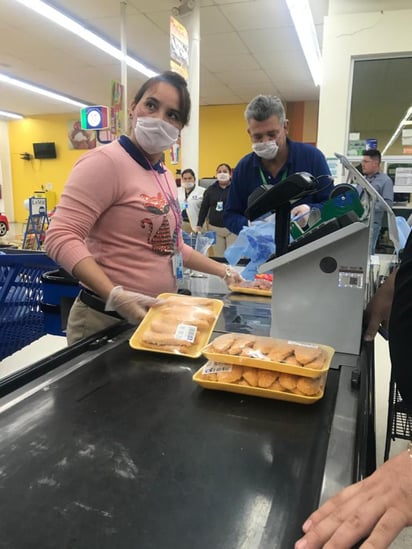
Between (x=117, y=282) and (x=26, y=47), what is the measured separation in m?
6.88

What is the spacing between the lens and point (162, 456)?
0.61 m

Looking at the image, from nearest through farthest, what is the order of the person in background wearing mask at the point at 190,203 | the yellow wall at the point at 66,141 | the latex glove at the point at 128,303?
the latex glove at the point at 128,303 < the person in background wearing mask at the point at 190,203 < the yellow wall at the point at 66,141

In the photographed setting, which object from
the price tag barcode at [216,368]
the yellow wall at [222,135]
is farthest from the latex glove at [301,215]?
the yellow wall at [222,135]

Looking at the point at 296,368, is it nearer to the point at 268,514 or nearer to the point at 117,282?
the point at 268,514

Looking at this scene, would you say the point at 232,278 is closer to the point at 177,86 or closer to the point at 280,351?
the point at 177,86

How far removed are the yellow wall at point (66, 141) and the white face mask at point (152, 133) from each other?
846 centimetres

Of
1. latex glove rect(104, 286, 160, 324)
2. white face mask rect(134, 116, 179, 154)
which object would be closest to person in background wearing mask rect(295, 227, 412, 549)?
latex glove rect(104, 286, 160, 324)

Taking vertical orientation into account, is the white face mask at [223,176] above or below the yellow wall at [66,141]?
below

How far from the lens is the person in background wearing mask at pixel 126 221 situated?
113 centimetres

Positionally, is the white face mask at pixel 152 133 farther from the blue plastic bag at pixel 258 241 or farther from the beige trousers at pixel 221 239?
the beige trousers at pixel 221 239

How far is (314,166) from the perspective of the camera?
1.98 m

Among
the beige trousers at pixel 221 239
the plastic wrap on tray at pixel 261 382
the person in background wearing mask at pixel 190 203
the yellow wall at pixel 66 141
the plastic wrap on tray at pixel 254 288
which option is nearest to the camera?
the plastic wrap on tray at pixel 261 382

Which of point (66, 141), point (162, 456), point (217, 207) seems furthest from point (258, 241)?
point (66, 141)

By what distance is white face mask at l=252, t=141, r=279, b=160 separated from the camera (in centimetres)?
193
